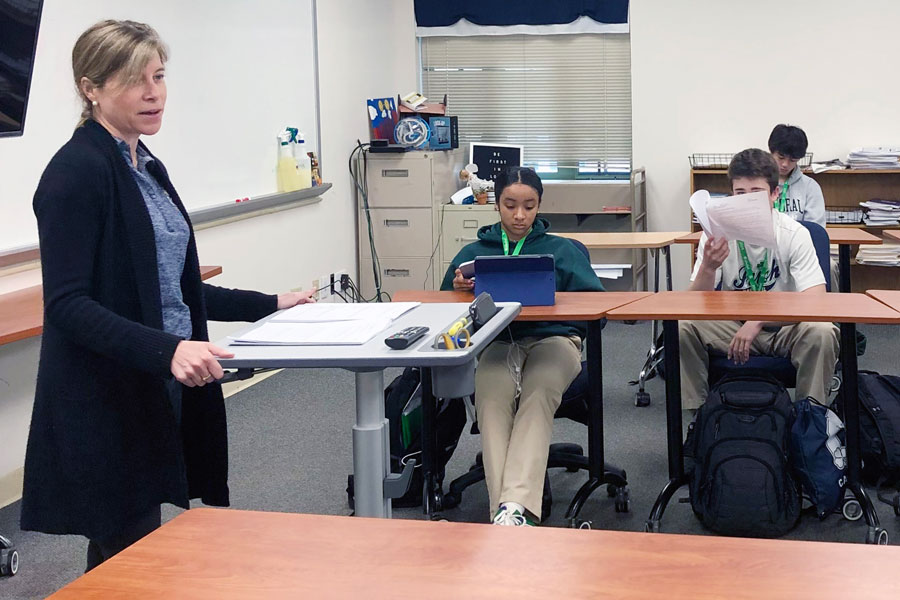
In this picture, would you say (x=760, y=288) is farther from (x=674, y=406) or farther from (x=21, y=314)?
(x=21, y=314)

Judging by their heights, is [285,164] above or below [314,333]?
above

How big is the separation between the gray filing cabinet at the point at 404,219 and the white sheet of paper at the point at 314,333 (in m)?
4.33

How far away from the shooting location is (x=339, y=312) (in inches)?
75.9

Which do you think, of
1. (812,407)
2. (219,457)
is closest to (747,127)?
(812,407)

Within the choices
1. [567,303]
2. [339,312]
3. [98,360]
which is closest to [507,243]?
[567,303]

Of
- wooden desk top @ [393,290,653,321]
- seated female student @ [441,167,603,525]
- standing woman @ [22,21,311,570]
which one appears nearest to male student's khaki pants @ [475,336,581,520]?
seated female student @ [441,167,603,525]

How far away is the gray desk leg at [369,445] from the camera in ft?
6.05

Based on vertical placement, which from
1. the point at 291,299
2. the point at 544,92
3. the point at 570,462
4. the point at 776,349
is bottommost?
the point at 570,462

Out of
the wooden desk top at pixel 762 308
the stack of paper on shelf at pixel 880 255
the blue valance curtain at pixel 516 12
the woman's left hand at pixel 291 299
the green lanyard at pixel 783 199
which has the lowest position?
the stack of paper on shelf at pixel 880 255

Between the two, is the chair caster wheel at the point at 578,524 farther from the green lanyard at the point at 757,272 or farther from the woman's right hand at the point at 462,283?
the green lanyard at the point at 757,272

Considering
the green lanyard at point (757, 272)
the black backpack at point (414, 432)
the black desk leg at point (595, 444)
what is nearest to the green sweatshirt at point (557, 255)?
the black desk leg at point (595, 444)

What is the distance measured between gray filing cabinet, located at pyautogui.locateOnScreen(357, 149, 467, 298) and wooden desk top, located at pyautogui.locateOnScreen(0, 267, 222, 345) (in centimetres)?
275

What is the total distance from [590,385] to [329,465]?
1.12 metres

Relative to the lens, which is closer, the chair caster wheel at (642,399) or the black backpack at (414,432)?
the black backpack at (414,432)
